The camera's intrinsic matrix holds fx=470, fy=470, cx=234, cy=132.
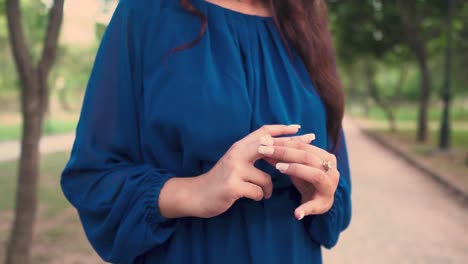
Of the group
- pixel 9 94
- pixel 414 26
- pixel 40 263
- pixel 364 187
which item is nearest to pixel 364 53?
pixel 414 26

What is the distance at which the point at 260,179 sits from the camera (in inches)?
34.4

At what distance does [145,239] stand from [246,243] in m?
0.21

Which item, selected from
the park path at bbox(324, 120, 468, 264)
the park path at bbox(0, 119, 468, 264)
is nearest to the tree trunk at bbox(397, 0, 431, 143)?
the park path at bbox(0, 119, 468, 264)

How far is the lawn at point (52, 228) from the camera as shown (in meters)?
5.18

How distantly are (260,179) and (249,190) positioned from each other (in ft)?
0.11

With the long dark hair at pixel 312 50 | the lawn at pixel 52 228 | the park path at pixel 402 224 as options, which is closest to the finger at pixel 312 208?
the long dark hair at pixel 312 50

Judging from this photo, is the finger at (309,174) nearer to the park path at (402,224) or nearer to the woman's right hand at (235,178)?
the woman's right hand at (235,178)

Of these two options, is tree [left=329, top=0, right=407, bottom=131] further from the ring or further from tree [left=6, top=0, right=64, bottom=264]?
the ring

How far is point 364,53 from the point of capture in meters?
19.9

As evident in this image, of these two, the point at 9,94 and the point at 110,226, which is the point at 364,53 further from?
the point at 9,94

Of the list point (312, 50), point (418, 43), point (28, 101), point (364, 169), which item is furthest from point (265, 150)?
point (418, 43)

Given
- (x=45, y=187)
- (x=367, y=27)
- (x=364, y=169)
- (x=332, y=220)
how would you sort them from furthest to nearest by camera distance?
(x=367, y=27)
(x=364, y=169)
(x=45, y=187)
(x=332, y=220)

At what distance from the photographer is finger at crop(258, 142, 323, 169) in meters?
0.84

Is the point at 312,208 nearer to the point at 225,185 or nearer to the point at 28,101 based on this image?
the point at 225,185
